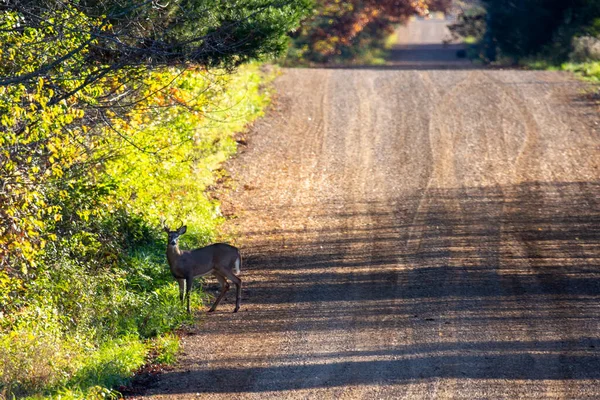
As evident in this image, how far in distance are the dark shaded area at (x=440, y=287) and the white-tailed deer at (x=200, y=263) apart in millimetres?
497

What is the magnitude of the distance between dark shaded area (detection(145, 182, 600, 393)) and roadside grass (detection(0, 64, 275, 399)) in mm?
759

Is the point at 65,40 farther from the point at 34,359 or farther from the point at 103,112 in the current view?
the point at 34,359

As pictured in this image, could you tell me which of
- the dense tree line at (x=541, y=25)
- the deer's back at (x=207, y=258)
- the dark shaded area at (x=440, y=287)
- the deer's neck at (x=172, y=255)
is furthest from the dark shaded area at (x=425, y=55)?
the deer's neck at (x=172, y=255)

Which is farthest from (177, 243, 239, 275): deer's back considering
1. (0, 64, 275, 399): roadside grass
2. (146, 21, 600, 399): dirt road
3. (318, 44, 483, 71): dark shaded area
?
(318, 44, 483, 71): dark shaded area

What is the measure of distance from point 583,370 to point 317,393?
2.75 m

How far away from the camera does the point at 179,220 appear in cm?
1480

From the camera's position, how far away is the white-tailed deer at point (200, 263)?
11.7 meters

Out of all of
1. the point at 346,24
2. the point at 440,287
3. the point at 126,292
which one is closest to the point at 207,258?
the point at 126,292

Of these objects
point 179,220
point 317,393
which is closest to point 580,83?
point 179,220

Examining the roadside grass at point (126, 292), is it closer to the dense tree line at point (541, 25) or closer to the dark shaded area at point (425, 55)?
the dense tree line at point (541, 25)

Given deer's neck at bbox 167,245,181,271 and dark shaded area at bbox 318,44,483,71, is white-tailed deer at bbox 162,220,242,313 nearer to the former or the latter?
deer's neck at bbox 167,245,181,271

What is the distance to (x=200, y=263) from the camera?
11.8m

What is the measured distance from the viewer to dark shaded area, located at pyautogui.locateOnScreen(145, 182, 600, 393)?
9516 mm

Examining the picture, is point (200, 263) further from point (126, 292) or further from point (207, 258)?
point (126, 292)
